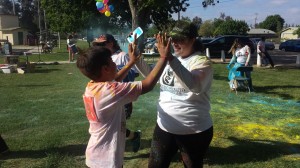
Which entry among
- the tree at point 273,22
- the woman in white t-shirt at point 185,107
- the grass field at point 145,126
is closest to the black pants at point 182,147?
the woman in white t-shirt at point 185,107

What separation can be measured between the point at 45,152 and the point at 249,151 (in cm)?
309

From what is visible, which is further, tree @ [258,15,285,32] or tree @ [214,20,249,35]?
tree @ [258,15,285,32]

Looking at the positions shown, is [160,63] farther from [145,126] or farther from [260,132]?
[260,132]

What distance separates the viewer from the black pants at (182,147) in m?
2.83

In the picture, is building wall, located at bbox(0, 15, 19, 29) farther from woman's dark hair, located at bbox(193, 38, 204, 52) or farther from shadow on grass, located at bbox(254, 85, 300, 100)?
woman's dark hair, located at bbox(193, 38, 204, 52)

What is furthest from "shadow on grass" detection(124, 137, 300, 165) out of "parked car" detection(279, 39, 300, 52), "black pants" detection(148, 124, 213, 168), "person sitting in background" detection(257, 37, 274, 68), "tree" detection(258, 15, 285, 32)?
"tree" detection(258, 15, 285, 32)

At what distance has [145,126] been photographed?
623cm

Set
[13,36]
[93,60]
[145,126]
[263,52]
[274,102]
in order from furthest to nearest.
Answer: [13,36] < [263,52] < [274,102] < [145,126] < [93,60]

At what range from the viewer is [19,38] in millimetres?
53188

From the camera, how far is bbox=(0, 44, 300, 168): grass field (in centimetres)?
465

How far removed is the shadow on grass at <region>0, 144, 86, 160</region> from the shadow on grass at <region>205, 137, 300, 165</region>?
1956mm

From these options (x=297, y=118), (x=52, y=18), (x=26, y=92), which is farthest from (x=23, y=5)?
(x=297, y=118)

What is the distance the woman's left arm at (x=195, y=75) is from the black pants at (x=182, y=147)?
0.45 meters

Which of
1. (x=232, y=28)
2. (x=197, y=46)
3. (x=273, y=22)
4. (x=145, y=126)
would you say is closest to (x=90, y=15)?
(x=145, y=126)
